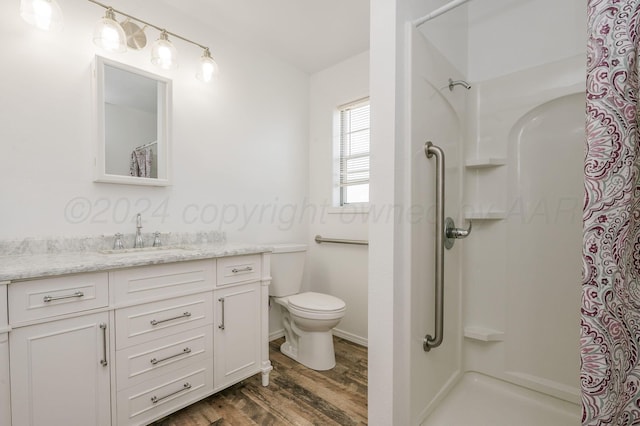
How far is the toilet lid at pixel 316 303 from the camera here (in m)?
2.05

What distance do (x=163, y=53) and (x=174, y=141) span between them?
1.79 feet

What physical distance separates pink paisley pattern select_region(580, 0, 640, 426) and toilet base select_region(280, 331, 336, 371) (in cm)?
162

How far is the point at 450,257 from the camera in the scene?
177 centimetres

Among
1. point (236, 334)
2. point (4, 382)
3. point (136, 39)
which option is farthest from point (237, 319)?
point (136, 39)

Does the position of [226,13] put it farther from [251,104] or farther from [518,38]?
[518,38]

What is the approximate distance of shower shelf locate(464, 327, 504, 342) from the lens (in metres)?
1.90

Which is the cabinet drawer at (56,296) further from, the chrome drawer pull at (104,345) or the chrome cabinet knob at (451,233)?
the chrome cabinet knob at (451,233)

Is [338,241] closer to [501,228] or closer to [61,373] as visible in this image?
[501,228]

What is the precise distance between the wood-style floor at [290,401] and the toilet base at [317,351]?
0.04m

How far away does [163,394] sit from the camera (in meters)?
1.46

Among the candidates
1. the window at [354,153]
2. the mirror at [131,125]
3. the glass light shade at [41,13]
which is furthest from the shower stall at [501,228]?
the glass light shade at [41,13]

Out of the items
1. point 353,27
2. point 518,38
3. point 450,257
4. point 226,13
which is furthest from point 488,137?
point 226,13

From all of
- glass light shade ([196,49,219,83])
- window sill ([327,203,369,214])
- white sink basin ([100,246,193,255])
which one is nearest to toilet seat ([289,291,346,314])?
window sill ([327,203,369,214])

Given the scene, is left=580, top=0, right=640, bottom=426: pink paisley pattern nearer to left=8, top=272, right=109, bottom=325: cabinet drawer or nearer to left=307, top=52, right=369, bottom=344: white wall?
left=8, top=272, right=109, bottom=325: cabinet drawer
